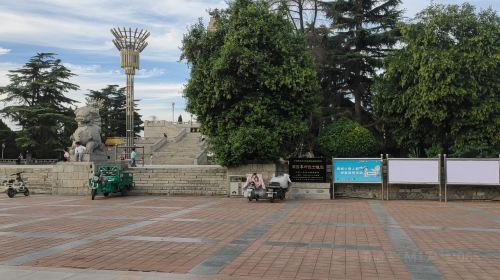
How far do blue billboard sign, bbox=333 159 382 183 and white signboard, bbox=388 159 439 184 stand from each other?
1.74ft

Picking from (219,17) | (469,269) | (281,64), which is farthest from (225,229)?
(219,17)

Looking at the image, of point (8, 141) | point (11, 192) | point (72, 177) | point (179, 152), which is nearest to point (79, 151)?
point (72, 177)

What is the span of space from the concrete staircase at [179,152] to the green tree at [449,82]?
1764 centimetres

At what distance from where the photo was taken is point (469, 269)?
6879 mm

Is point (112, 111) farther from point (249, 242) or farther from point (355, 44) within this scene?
point (249, 242)

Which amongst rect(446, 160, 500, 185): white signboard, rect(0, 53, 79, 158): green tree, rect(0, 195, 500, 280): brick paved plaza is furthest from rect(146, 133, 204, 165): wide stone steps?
rect(0, 195, 500, 280): brick paved plaza

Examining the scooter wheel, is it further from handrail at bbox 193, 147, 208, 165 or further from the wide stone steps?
the wide stone steps

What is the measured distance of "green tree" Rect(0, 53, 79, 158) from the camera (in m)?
43.2

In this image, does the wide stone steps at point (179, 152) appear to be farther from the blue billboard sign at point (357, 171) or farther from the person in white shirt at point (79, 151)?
the blue billboard sign at point (357, 171)

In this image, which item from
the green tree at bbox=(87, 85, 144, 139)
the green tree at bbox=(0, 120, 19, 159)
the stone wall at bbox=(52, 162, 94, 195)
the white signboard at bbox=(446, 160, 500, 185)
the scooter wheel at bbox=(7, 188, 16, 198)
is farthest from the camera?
the green tree at bbox=(87, 85, 144, 139)

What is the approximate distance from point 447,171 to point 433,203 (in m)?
1.49

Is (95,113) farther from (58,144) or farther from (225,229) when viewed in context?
(58,144)

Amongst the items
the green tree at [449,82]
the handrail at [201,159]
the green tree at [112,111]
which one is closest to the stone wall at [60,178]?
the handrail at [201,159]

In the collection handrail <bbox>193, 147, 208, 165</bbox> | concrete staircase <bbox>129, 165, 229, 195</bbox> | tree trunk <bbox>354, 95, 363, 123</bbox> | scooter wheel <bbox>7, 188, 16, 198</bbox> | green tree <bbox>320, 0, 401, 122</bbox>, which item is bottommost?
scooter wheel <bbox>7, 188, 16, 198</bbox>
